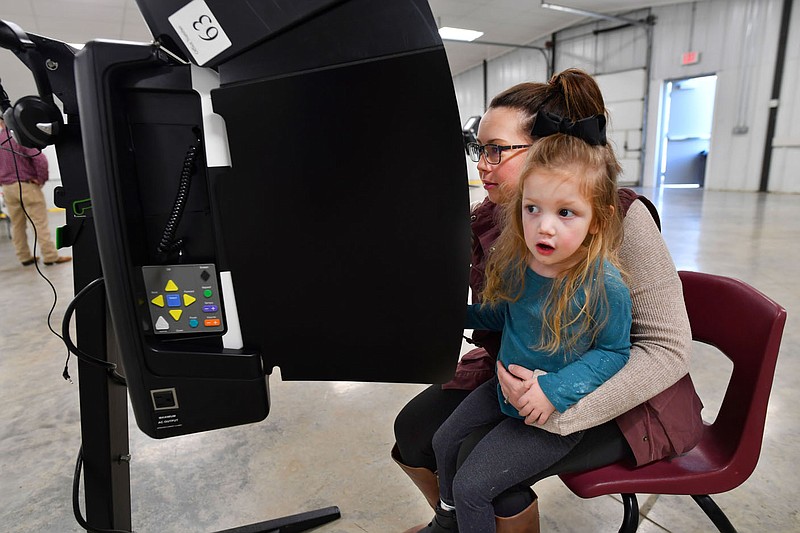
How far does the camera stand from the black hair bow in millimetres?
771

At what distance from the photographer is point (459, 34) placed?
9258 millimetres

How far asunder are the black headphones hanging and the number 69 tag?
236 millimetres

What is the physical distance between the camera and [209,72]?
50 centimetres

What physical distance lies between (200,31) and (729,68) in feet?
30.3

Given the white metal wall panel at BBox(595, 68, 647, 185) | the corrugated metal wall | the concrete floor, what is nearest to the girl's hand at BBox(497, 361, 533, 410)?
the concrete floor

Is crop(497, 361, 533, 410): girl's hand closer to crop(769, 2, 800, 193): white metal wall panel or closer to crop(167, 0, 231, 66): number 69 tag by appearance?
crop(167, 0, 231, 66): number 69 tag

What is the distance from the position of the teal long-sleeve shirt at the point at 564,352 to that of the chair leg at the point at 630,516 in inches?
11.5

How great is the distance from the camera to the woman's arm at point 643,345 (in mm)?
761

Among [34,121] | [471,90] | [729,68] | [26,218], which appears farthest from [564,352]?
[471,90]

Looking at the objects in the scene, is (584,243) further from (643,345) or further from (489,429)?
(489,429)

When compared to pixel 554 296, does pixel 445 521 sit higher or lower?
lower

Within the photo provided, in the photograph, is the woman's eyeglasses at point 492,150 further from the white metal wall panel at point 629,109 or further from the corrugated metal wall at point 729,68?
the white metal wall panel at point 629,109

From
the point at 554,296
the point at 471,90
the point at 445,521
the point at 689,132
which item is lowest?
the point at 445,521

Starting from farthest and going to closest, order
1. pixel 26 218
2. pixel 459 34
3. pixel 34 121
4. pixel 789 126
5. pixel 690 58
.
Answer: pixel 459 34 < pixel 690 58 < pixel 789 126 < pixel 26 218 < pixel 34 121
